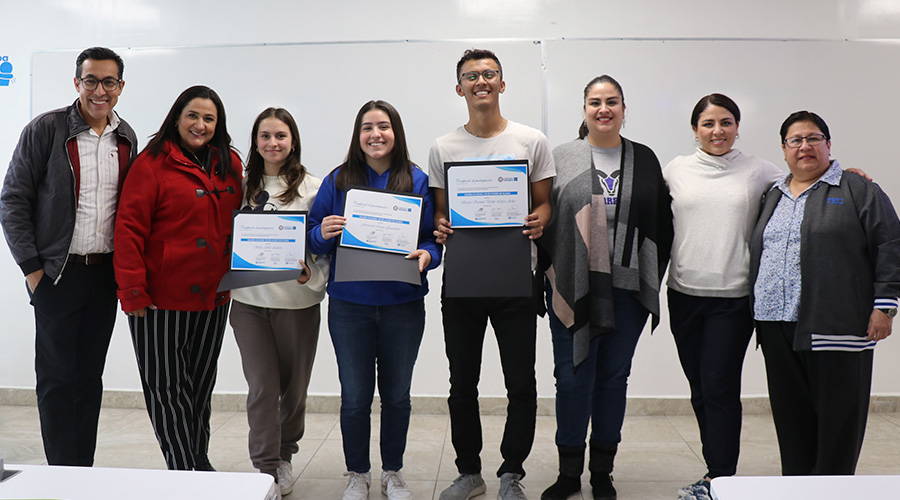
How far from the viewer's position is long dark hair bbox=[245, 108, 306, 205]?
8.24 feet

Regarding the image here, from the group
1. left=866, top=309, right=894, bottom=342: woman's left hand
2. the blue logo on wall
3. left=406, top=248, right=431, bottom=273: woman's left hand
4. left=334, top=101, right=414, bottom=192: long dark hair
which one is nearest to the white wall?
the blue logo on wall

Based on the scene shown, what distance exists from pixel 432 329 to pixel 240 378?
129cm

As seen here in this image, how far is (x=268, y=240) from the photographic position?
2.37 m

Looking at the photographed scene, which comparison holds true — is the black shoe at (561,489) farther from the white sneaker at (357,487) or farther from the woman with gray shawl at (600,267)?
the white sneaker at (357,487)

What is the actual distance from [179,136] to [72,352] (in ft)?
3.19

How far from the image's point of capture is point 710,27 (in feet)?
12.2

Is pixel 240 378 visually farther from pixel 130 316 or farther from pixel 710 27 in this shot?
pixel 710 27

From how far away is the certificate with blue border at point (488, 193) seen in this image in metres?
2.27

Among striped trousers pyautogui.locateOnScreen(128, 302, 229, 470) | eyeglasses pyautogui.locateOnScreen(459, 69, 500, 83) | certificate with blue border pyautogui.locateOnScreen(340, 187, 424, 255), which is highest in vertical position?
eyeglasses pyautogui.locateOnScreen(459, 69, 500, 83)

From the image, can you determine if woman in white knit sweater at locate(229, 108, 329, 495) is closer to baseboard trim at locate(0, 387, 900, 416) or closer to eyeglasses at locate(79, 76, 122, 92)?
eyeglasses at locate(79, 76, 122, 92)

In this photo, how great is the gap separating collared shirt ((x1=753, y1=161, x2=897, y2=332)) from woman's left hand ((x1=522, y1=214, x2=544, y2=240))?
0.87m

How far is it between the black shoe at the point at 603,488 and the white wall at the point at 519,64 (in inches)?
48.9

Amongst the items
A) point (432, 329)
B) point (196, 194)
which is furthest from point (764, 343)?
point (196, 194)

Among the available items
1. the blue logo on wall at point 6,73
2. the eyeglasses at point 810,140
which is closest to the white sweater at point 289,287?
the eyeglasses at point 810,140
